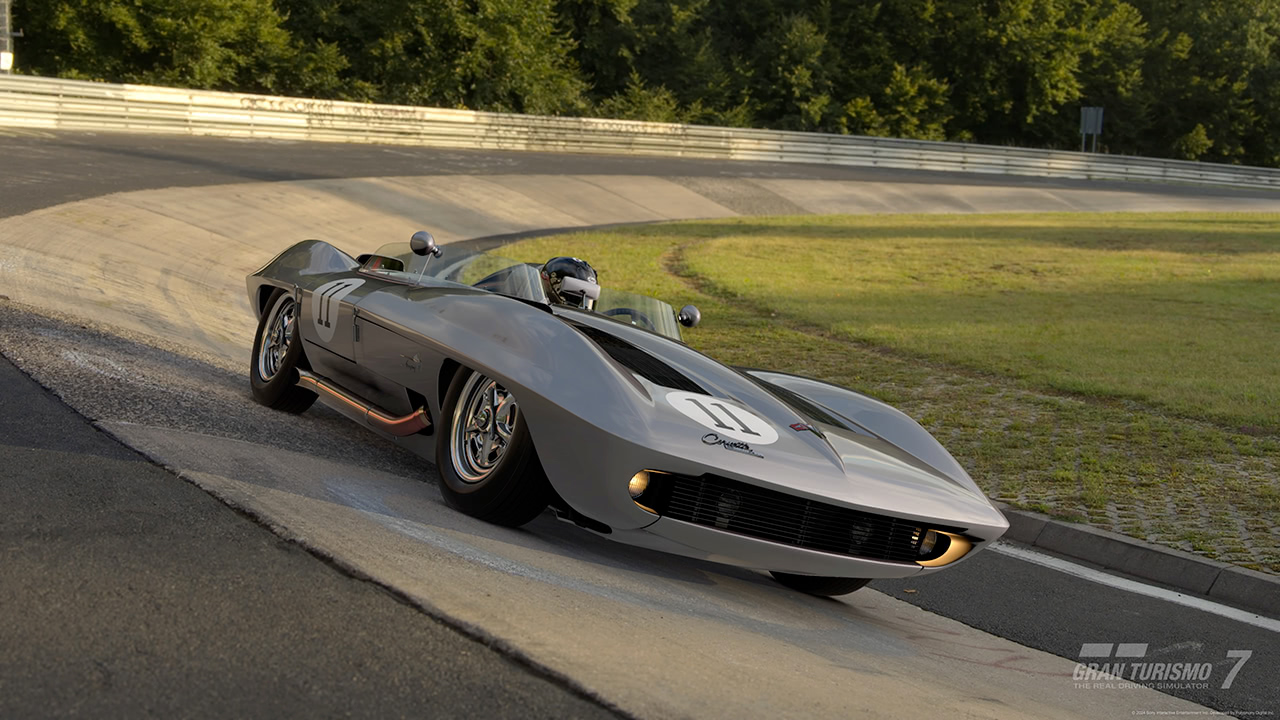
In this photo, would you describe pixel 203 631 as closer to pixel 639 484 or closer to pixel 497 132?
pixel 639 484

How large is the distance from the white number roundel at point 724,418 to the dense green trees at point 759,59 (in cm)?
3839

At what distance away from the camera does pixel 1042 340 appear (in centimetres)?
1335

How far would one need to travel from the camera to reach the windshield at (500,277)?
5898 mm

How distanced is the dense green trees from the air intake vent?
124ft

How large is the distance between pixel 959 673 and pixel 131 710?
110 inches

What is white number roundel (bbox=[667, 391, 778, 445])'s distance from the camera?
184 inches

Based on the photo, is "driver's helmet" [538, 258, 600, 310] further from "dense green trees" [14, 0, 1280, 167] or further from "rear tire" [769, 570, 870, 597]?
"dense green trees" [14, 0, 1280, 167]

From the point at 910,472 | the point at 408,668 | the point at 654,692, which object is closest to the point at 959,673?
the point at 910,472

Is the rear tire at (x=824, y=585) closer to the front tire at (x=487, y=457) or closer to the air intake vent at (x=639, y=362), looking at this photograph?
the air intake vent at (x=639, y=362)

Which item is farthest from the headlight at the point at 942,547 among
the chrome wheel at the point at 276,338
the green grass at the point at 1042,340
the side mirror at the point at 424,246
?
the chrome wheel at the point at 276,338

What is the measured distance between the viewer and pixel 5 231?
12172 millimetres

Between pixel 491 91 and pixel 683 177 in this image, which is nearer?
pixel 683 177

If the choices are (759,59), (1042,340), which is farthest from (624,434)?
(759,59)

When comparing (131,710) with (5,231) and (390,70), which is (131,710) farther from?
(390,70)
